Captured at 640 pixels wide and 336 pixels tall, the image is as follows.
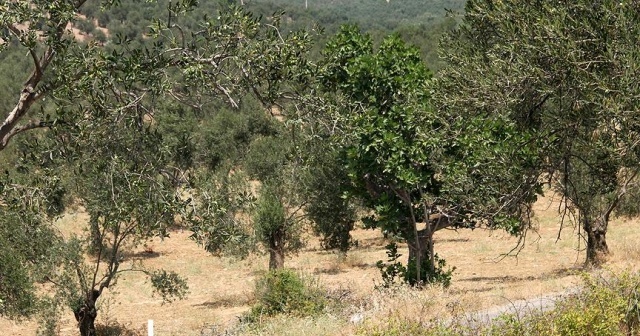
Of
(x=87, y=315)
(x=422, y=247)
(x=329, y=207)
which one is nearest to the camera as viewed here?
(x=422, y=247)

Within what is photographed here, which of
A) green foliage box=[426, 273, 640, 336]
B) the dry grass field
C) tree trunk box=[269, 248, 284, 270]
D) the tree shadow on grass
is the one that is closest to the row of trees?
the tree shadow on grass

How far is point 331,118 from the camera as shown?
8461mm

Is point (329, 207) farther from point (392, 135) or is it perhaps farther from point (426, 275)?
point (392, 135)

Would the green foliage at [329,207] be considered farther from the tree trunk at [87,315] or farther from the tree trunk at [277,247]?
the tree trunk at [87,315]

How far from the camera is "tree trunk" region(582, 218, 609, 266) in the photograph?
20500 mm

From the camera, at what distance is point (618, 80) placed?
392 inches

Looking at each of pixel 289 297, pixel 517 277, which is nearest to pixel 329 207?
pixel 517 277

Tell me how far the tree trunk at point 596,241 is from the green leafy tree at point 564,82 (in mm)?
6200

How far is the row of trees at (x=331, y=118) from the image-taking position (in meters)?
8.05

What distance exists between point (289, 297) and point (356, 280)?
10059mm

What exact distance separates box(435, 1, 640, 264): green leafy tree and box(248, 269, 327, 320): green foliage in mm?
5114

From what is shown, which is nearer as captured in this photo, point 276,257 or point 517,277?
point 517,277

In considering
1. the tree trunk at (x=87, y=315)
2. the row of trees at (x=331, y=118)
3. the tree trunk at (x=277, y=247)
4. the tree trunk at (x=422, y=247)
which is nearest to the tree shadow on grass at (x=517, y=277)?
the row of trees at (x=331, y=118)

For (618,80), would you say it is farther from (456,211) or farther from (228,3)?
(456,211)
